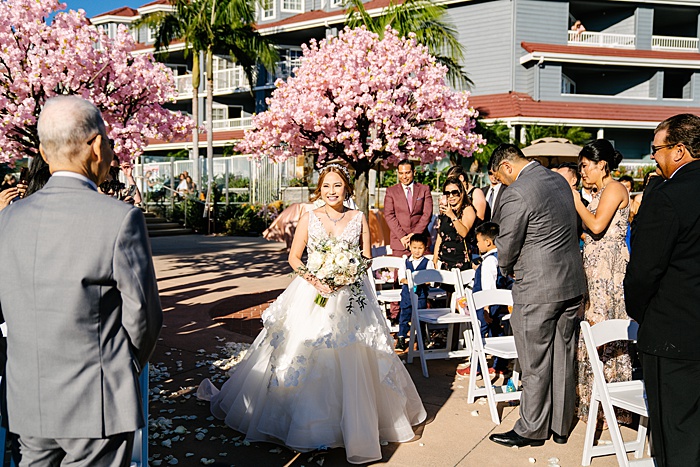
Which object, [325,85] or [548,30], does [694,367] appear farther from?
[548,30]

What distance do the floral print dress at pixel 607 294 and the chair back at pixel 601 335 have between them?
77 cm

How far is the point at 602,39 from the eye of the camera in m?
28.0

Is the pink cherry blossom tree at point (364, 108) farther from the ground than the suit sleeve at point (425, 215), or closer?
farther from the ground

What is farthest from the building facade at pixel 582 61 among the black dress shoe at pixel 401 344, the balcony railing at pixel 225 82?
the black dress shoe at pixel 401 344

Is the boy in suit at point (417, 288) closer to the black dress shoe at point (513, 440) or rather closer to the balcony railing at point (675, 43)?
the black dress shoe at point (513, 440)

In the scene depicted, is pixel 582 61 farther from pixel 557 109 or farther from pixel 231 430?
pixel 231 430

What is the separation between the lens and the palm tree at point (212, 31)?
2623cm

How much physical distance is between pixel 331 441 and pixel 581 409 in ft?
7.69

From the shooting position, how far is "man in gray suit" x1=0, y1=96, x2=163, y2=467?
7.41 feet

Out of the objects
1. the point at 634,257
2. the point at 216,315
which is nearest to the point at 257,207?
the point at 216,315

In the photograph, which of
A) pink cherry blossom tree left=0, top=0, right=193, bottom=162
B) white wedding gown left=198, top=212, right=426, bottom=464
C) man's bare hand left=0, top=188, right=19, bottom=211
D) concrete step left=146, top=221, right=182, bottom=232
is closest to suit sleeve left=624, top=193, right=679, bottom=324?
white wedding gown left=198, top=212, right=426, bottom=464

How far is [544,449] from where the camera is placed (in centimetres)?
470

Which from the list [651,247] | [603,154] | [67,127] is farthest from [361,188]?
[67,127]

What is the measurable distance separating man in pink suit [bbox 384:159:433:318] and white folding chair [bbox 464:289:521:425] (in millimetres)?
3015
